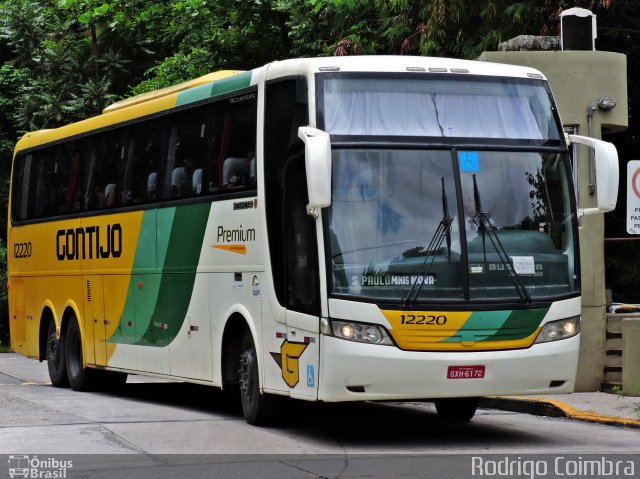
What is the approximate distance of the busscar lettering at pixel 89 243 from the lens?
Result: 17453mm

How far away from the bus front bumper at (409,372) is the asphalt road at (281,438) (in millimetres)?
503

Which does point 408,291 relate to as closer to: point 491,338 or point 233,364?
point 491,338

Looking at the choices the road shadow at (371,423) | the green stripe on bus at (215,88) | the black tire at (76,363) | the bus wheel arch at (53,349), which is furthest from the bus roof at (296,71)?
the bus wheel arch at (53,349)

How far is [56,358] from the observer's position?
1984cm

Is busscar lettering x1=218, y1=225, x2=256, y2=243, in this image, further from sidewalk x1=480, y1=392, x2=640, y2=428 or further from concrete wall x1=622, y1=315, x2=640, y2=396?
concrete wall x1=622, y1=315, x2=640, y2=396

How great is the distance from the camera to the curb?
13883mm

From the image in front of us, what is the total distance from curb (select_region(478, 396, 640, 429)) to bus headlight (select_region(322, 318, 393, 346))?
344 cm

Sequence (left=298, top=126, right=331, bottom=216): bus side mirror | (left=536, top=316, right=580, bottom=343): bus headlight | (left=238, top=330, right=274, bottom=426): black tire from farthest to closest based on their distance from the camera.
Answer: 1. (left=238, top=330, right=274, bottom=426): black tire
2. (left=536, top=316, right=580, bottom=343): bus headlight
3. (left=298, top=126, right=331, bottom=216): bus side mirror

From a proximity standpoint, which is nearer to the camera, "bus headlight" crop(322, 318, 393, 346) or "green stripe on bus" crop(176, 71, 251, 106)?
"bus headlight" crop(322, 318, 393, 346)

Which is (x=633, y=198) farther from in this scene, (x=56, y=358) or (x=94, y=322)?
(x=56, y=358)

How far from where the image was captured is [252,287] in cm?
1341

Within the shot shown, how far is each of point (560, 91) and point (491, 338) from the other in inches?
235

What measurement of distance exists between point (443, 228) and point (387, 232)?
19.8 inches

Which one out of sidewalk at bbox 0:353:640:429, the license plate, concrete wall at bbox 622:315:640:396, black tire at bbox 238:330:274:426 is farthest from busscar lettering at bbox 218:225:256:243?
concrete wall at bbox 622:315:640:396
